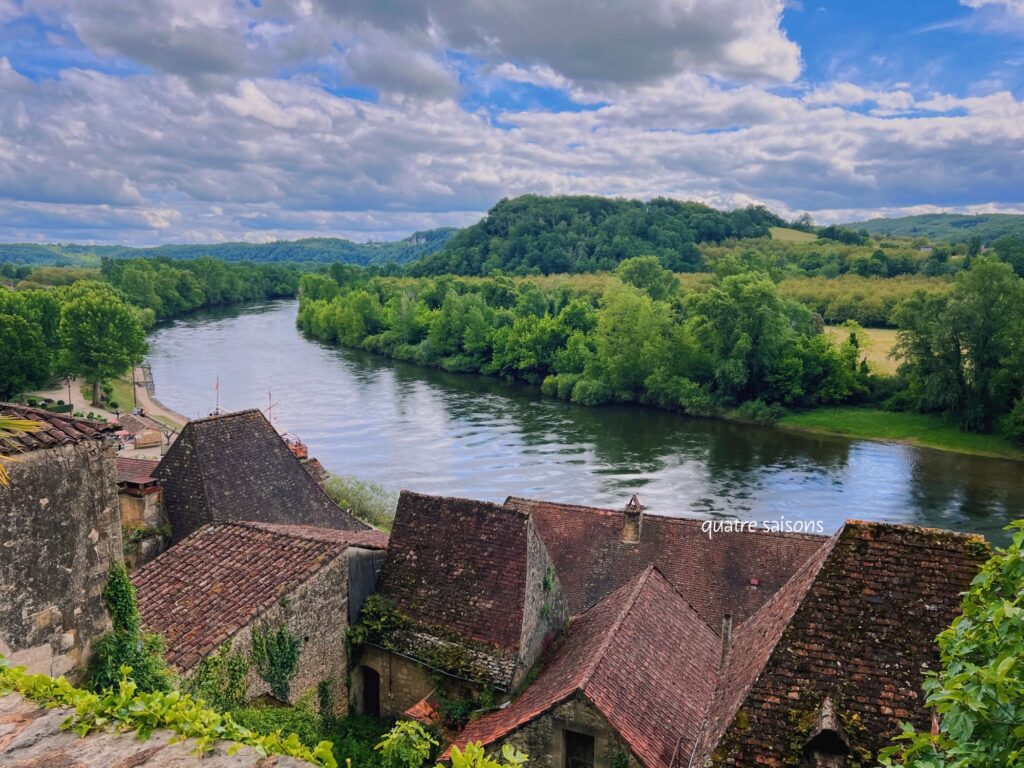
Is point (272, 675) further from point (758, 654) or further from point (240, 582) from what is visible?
point (758, 654)

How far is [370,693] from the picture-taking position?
14.3 metres

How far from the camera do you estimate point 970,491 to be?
41.9 metres

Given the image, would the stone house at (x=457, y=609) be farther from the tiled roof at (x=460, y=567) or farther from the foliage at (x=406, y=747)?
the foliage at (x=406, y=747)

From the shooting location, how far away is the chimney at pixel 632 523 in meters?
21.9

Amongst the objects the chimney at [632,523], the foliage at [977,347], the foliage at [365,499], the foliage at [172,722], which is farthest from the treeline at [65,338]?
the foliage at [977,347]

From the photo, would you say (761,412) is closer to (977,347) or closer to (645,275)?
(977,347)

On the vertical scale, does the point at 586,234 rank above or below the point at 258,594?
above

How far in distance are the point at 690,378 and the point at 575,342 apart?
520 inches

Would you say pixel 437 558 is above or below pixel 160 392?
above

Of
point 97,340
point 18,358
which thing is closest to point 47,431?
point 18,358

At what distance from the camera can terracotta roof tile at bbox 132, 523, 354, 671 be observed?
1121cm

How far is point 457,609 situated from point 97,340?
58.5 m

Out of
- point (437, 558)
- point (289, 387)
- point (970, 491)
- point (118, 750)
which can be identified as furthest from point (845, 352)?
point (118, 750)

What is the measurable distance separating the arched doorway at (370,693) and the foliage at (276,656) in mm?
2317
